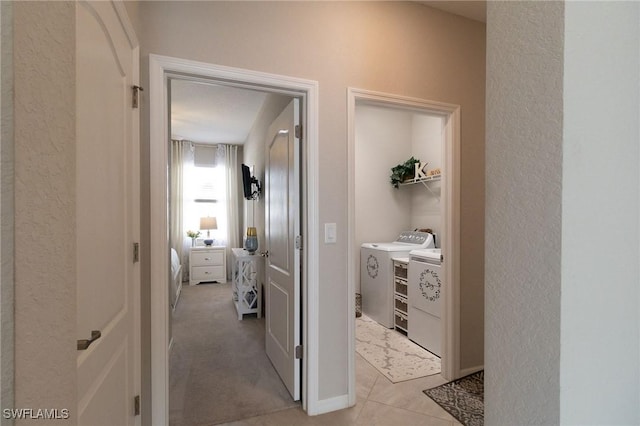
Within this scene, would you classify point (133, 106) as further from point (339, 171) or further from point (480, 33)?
point (480, 33)

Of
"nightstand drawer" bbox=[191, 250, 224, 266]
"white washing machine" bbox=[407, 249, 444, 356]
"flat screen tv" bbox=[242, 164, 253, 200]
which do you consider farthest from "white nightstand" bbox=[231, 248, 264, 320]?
"nightstand drawer" bbox=[191, 250, 224, 266]

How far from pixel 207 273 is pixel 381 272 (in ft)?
12.1

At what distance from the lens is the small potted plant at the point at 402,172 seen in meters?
3.94

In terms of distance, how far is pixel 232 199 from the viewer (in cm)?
617

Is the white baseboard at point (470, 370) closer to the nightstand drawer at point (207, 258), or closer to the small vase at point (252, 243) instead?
the small vase at point (252, 243)

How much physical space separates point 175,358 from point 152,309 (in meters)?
1.45

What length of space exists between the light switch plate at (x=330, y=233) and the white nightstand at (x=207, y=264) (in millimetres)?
4373

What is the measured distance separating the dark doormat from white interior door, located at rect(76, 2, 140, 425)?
6.16 ft

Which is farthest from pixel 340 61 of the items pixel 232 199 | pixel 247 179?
pixel 232 199

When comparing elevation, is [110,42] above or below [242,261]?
above

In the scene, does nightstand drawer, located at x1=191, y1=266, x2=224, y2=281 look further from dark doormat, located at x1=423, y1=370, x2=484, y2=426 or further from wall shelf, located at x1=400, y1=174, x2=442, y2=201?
dark doormat, located at x1=423, y1=370, x2=484, y2=426

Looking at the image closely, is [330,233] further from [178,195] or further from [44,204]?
[178,195]

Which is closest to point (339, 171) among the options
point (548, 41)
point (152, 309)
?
point (152, 309)

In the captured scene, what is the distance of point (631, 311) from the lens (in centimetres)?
53
